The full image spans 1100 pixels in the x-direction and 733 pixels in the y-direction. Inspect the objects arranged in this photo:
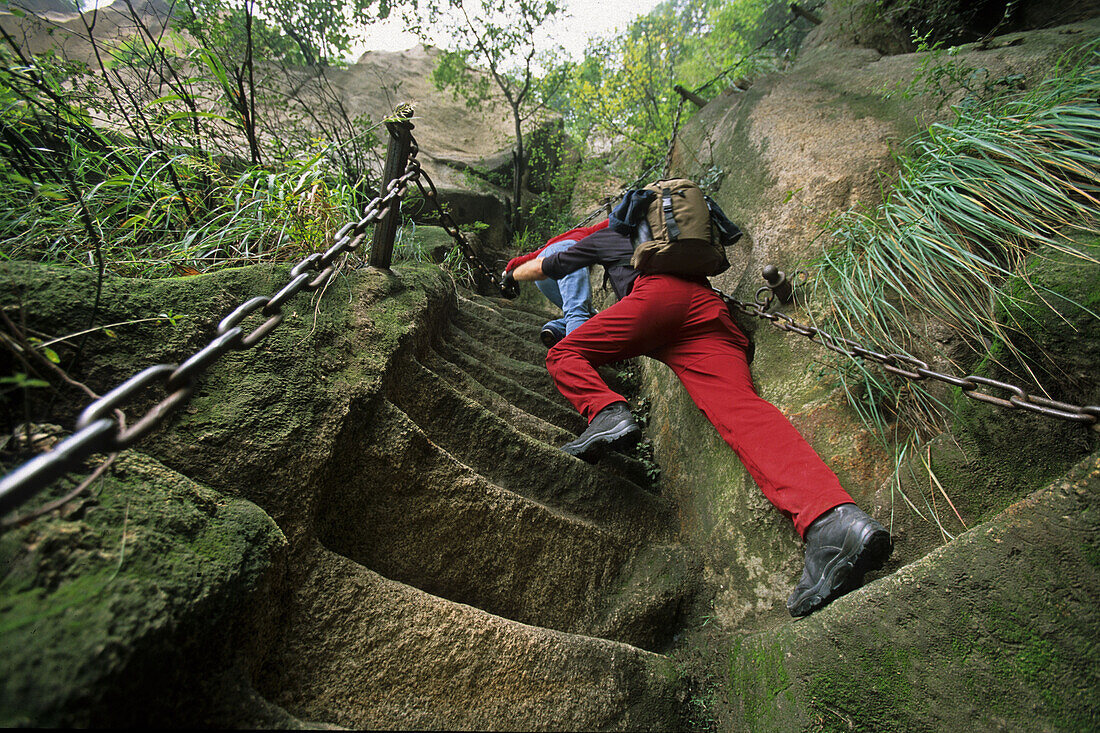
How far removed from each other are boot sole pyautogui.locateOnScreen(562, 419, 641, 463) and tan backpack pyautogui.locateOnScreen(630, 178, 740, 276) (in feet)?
2.52

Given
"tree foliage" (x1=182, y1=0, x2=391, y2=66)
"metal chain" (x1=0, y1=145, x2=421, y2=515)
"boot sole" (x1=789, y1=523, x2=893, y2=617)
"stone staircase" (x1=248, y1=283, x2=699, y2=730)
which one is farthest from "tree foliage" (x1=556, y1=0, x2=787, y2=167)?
"metal chain" (x1=0, y1=145, x2=421, y2=515)

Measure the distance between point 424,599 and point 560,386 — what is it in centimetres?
110

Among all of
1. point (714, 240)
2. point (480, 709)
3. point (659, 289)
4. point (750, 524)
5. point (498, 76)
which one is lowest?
point (750, 524)

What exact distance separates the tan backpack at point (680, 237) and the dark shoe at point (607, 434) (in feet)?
2.28

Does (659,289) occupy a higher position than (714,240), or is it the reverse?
(714,240)

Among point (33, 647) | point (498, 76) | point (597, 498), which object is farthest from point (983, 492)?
point (498, 76)

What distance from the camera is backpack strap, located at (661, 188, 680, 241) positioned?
2008mm

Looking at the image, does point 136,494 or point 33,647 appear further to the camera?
point 136,494

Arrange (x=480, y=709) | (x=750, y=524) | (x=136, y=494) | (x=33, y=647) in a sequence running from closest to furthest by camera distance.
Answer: (x=33, y=647) < (x=136, y=494) < (x=480, y=709) < (x=750, y=524)

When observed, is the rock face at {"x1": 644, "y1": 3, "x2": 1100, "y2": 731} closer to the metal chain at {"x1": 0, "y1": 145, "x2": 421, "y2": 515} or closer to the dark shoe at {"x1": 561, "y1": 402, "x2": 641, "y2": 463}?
the dark shoe at {"x1": 561, "y1": 402, "x2": 641, "y2": 463}

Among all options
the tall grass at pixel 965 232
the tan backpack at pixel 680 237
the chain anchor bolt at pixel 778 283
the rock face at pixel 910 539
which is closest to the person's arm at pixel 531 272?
the tan backpack at pixel 680 237

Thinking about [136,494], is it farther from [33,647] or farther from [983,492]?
[983,492]

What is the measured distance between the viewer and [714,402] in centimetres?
181

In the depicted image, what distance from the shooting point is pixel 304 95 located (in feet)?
22.2
